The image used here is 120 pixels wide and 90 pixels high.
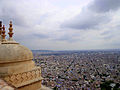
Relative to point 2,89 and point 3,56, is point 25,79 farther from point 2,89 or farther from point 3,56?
point 2,89

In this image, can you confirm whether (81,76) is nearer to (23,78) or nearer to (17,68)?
(23,78)

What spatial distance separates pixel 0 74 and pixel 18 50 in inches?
29.2

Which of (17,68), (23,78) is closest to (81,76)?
(23,78)

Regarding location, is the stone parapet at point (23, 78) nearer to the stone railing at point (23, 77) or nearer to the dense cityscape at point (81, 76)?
the stone railing at point (23, 77)

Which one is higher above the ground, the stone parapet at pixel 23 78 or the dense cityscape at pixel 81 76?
the stone parapet at pixel 23 78

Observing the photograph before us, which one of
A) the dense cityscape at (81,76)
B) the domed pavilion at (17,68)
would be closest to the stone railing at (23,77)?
the domed pavilion at (17,68)

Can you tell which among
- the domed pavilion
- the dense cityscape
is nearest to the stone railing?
the domed pavilion

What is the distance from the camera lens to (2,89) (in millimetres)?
1732

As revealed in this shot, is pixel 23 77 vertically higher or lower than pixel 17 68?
lower

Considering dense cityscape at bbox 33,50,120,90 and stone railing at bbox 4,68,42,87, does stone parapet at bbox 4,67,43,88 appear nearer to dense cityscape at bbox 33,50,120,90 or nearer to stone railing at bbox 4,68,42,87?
stone railing at bbox 4,68,42,87

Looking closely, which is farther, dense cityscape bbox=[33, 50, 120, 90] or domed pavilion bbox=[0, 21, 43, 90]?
dense cityscape bbox=[33, 50, 120, 90]

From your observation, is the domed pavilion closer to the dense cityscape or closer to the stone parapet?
the stone parapet

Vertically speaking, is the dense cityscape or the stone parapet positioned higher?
the stone parapet

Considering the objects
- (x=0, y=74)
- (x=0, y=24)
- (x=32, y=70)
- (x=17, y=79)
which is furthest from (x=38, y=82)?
(x=0, y=24)
